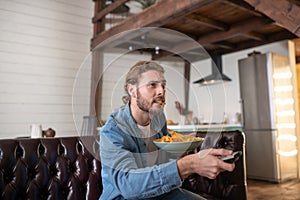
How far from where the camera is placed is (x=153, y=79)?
481 millimetres

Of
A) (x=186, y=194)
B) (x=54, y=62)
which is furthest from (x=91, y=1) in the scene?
(x=186, y=194)

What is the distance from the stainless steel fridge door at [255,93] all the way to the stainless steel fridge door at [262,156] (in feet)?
0.43

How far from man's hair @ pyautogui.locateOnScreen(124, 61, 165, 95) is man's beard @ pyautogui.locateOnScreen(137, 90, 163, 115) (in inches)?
1.3

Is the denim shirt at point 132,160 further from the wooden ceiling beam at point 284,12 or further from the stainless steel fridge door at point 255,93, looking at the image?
the stainless steel fridge door at point 255,93

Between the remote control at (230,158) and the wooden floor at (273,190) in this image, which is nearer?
the remote control at (230,158)

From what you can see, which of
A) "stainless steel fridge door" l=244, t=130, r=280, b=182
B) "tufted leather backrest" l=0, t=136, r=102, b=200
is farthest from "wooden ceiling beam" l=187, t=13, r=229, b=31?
"tufted leather backrest" l=0, t=136, r=102, b=200

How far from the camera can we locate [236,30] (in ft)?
12.5

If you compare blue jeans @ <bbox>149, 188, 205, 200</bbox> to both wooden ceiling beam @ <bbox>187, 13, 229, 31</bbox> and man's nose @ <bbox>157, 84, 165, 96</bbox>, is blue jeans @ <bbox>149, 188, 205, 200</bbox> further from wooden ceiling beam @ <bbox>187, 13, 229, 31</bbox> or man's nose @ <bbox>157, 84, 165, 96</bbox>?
wooden ceiling beam @ <bbox>187, 13, 229, 31</bbox>

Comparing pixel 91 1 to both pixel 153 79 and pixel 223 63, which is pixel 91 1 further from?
pixel 153 79

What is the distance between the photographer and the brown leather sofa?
1235mm

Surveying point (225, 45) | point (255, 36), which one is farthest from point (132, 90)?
point (225, 45)

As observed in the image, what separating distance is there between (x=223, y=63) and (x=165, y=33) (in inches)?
192

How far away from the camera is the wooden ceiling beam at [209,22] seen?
3.46 meters

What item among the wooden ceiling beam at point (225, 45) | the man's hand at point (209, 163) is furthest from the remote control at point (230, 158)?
the wooden ceiling beam at point (225, 45)
